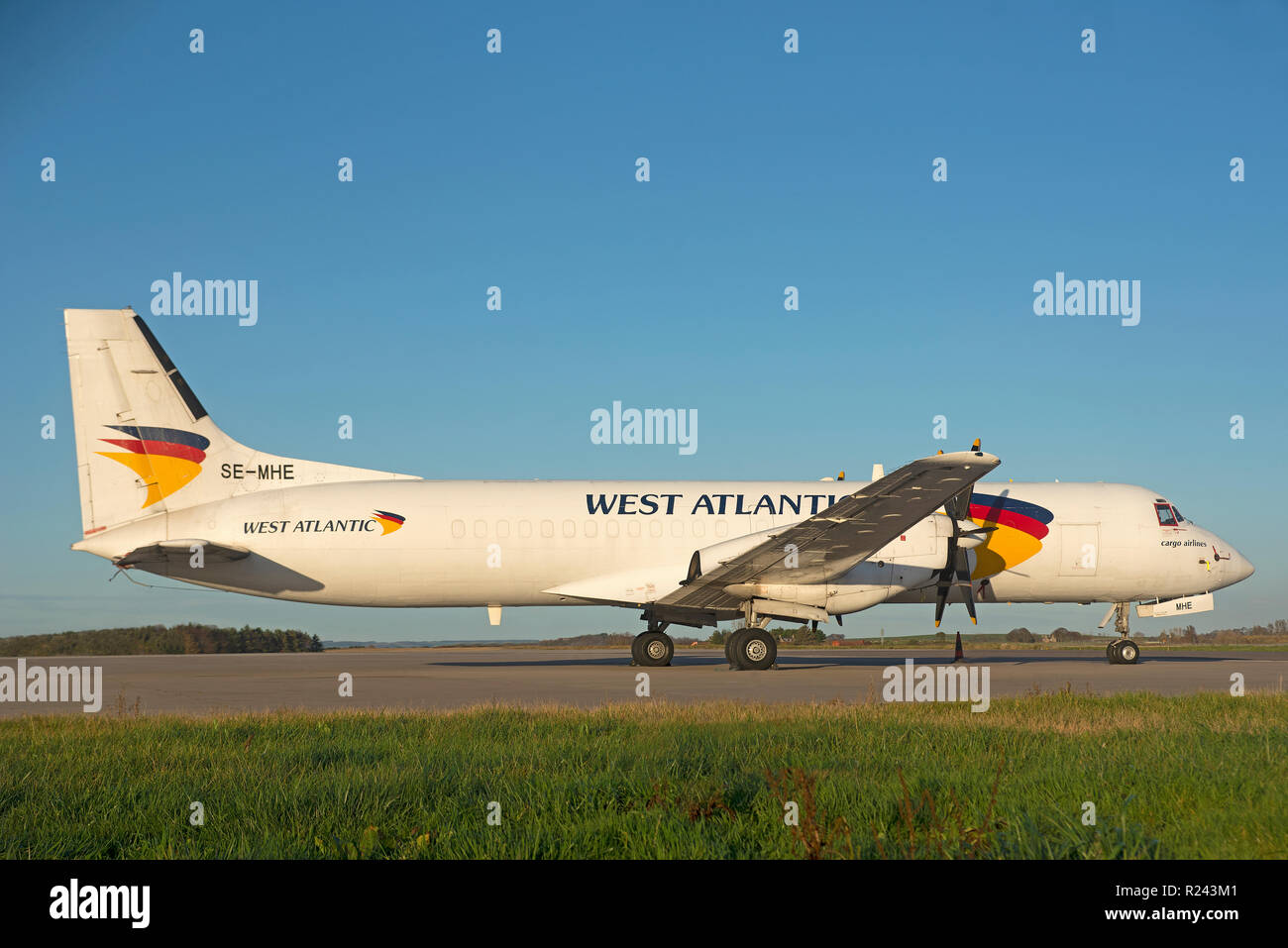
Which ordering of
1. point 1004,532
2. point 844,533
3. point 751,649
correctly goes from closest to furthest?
point 844,533, point 751,649, point 1004,532

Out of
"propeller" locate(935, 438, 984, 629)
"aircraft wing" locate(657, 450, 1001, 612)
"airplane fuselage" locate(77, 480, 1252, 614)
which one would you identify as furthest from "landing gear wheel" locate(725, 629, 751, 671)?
"propeller" locate(935, 438, 984, 629)

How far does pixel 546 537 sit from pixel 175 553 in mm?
8475

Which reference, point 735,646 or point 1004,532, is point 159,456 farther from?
point 1004,532

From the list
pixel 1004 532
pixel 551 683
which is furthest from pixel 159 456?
pixel 1004 532

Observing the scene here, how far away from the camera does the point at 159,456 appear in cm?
2331

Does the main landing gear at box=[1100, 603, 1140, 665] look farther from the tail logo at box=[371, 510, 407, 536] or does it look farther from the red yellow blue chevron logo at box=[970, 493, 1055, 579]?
the tail logo at box=[371, 510, 407, 536]

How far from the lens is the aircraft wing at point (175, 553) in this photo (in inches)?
866

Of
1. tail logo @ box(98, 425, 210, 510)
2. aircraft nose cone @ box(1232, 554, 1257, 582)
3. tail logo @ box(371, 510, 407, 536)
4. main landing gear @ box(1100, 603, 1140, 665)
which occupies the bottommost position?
main landing gear @ box(1100, 603, 1140, 665)

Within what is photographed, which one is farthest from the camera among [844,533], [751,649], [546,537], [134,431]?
[546,537]

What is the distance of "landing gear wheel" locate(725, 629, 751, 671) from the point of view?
22594 millimetres

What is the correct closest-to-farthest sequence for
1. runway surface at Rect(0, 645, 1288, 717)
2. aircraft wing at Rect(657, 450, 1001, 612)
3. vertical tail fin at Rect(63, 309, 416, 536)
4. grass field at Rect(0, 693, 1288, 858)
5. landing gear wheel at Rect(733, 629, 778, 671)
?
1. grass field at Rect(0, 693, 1288, 858)
2. runway surface at Rect(0, 645, 1288, 717)
3. aircraft wing at Rect(657, 450, 1001, 612)
4. landing gear wheel at Rect(733, 629, 778, 671)
5. vertical tail fin at Rect(63, 309, 416, 536)

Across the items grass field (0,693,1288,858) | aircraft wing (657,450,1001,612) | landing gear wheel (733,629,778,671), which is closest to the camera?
grass field (0,693,1288,858)
